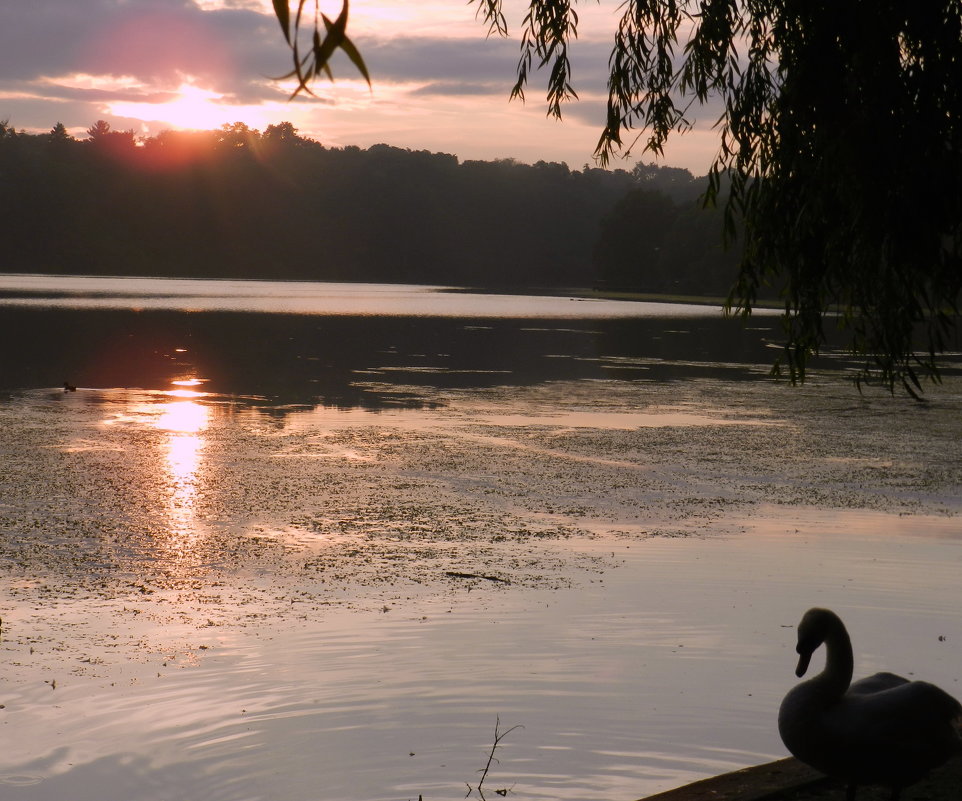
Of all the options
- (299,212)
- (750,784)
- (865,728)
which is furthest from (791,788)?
(299,212)

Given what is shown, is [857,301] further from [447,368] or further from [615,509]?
[447,368]

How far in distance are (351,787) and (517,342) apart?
28.1m

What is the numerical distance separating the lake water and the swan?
1.01 meters

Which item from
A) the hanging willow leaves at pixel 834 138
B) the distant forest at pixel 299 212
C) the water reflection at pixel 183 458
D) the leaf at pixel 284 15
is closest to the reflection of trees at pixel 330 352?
the water reflection at pixel 183 458

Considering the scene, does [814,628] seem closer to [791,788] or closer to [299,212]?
[791,788]

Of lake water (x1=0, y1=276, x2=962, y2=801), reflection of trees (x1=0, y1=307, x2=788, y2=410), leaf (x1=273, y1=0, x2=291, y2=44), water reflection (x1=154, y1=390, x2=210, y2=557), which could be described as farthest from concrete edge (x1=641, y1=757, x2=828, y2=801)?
reflection of trees (x1=0, y1=307, x2=788, y2=410)

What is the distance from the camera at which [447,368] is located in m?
24.3

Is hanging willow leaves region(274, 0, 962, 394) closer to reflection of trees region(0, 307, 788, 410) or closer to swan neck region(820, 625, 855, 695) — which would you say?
swan neck region(820, 625, 855, 695)

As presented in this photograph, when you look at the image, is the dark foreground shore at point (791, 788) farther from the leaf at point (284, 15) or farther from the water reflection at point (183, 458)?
the water reflection at point (183, 458)

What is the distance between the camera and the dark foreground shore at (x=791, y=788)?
4578mm

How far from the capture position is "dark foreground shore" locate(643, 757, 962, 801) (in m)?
4.58

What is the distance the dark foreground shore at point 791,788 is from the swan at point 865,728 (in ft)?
0.74

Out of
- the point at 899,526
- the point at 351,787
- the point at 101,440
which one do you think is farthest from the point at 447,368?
the point at 351,787

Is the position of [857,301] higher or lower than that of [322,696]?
higher
